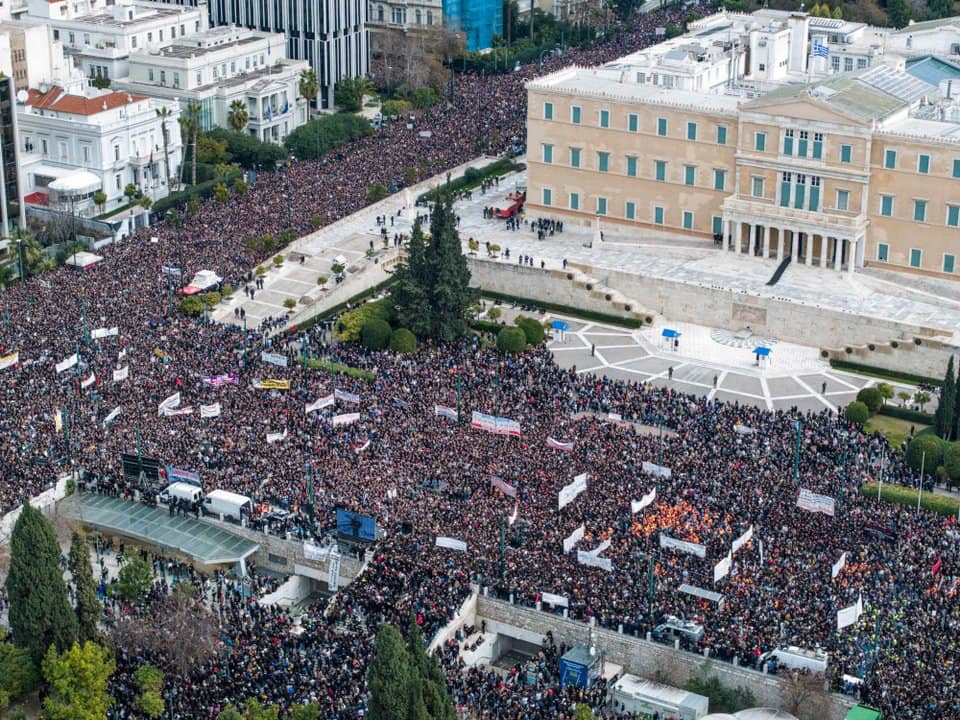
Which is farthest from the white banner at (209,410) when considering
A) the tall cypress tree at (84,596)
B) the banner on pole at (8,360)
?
the tall cypress tree at (84,596)

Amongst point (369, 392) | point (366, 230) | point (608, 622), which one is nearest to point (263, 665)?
point (608, 622)

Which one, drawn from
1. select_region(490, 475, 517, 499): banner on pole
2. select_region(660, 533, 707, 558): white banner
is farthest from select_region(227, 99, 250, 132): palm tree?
select_region(660, 533, 707, 558): white banner

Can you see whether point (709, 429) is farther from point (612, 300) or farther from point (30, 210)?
point (30, 210)

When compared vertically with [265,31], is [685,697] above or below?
below

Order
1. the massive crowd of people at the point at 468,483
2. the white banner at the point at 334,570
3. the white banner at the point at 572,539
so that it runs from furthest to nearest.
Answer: the white banner at the point at 334,570, the white banner at the point at 572,539, the massive crowd of people at the point at 468,483

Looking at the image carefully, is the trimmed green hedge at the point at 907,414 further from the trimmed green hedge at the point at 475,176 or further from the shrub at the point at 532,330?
the trimmed green hedge at the point at 475,176
